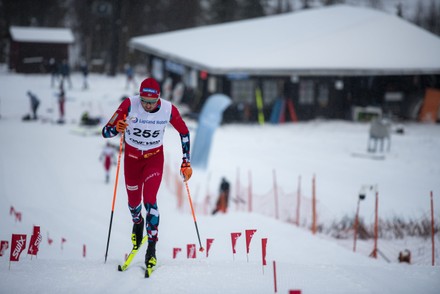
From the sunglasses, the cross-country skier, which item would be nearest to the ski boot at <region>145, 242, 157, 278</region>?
the cross-country skier

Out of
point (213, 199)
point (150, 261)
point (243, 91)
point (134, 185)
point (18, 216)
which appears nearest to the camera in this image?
point (150, 261)

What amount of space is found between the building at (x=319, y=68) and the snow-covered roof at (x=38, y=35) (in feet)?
22.0

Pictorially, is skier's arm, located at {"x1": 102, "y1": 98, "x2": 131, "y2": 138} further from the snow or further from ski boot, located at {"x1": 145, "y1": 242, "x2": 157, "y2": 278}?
the snow

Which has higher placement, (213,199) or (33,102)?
(33,102)

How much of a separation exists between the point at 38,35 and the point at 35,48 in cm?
388

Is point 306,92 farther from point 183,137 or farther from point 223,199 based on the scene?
point 183,137

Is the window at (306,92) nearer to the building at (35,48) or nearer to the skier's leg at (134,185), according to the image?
the building at (35,48)

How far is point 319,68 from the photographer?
2348 cm

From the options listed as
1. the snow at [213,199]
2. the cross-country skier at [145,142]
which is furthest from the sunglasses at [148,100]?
the snow at [213,199]

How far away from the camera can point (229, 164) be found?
1527cm

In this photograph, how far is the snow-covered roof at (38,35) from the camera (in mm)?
26272

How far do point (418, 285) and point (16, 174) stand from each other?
10.6m

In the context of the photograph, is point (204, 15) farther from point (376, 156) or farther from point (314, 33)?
point (376, 156)

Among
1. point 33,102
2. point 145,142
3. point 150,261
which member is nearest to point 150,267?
point 150,261
